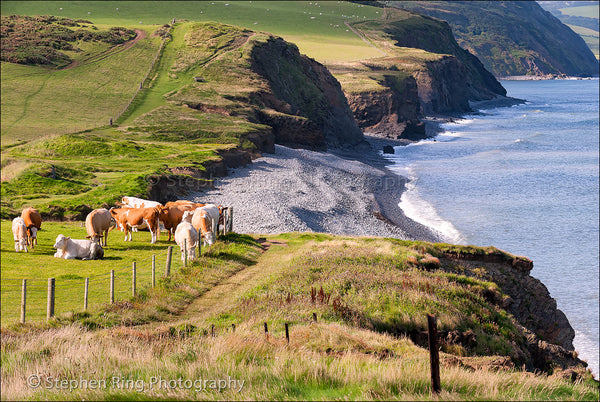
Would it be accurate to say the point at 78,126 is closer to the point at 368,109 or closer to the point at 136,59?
the point at 136,59

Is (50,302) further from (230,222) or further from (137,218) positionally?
(230,222)

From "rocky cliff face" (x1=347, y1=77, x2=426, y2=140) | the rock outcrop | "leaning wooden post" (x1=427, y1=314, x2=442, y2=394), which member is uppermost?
"rocky cliff face" (x1=347, y1=77, x2=426, y2=140)

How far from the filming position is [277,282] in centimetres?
2152

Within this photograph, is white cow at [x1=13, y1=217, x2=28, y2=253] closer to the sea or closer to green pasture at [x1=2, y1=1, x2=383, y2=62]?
the sea

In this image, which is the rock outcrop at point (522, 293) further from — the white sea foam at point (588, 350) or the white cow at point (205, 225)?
the white cow at point (205, 225)

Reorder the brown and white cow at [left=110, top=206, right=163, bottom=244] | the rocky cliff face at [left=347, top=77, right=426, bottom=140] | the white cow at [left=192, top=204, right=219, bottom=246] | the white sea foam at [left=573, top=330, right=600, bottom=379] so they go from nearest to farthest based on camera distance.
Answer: the white cow at [left=192, top=204, right=219, bottom=246] → the brown and white cow at [left=110, top=206, right=163, bottom=244] → the white sea foam at [left=573, top=330, right=600, bottom=379] → the rocky cliff face at [left=347, top=77, right=426, bottom=140]

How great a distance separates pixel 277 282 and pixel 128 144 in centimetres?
4554

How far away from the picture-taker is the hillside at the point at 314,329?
946 centimetres

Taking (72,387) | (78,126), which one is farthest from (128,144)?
(72,387)

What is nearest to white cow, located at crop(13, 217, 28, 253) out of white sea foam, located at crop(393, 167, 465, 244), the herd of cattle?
the herd of cattle

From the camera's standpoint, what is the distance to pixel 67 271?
21.7m

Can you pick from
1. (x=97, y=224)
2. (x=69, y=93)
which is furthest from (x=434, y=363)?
(x=69, y=93)

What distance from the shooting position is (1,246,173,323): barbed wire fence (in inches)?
648

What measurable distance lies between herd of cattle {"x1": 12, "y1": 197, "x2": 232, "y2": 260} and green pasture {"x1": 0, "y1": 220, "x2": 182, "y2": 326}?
52cm
